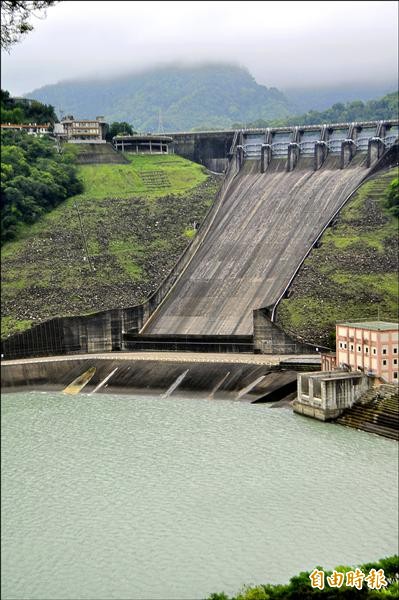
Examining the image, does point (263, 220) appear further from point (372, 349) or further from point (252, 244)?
point (372, 349)

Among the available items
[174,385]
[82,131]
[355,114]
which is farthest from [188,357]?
[355,114]

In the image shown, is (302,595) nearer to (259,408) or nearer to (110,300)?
(259,408)

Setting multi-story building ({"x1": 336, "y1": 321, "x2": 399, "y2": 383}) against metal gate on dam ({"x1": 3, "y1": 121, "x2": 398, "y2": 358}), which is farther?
metal gate on dam ({"x1": 3, "y1": 121, "x2": 398, "y2": 358})

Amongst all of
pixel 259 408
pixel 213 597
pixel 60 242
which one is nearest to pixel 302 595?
pixel 213 597

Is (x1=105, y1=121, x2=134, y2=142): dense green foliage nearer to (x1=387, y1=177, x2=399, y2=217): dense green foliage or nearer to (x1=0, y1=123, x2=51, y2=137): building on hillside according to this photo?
(x1=0, y1=123, x2=51, y2=137): building on hillside

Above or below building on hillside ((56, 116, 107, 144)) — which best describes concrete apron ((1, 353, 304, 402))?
below

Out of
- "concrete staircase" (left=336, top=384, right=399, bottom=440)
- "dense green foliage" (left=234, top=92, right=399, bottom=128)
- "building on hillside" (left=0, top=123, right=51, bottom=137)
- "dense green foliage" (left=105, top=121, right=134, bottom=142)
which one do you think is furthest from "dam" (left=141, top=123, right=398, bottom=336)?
"dense green foliage" (left=234, top=92, right=399, bottom=128)

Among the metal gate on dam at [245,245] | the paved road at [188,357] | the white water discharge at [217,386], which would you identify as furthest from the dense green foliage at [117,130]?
the white water discharge at [217,386]
